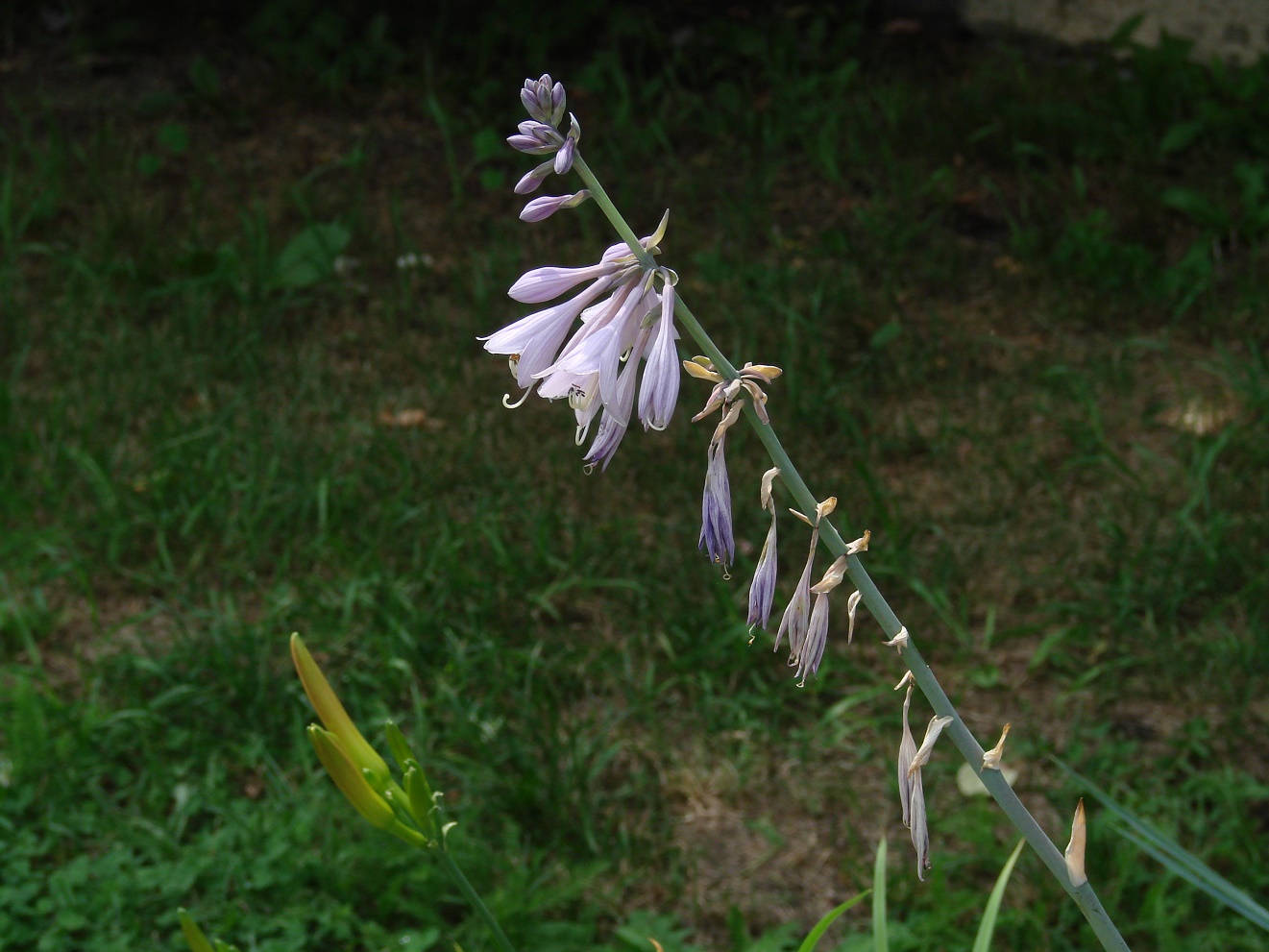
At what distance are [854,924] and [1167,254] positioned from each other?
2936mm

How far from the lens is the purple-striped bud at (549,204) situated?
1.16m

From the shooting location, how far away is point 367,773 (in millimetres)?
1432

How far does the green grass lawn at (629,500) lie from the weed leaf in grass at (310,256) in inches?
0.7

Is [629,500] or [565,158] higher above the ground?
[565,158]

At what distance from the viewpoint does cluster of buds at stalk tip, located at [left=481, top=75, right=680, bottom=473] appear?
3.69 feet

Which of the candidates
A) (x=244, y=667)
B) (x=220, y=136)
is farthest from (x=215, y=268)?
(x=244, y=667)

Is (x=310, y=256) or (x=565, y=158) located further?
(x=310, y=256)

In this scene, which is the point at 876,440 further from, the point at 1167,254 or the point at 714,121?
the point at 714,121

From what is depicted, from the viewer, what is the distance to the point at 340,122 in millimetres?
5625

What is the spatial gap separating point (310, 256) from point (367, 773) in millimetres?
3453

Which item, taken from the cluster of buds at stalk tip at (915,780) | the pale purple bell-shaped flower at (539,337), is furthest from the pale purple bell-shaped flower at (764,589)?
the pale purple bell-shaped flower at (539,337)

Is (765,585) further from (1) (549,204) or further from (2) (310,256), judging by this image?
(2) (310,256)

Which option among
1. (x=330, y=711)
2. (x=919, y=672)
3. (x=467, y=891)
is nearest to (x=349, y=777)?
(x=330, y=711)

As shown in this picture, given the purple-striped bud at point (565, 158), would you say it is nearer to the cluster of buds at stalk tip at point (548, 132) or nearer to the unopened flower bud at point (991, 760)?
the cluster of buds at stalk tip at point (548, 132)
